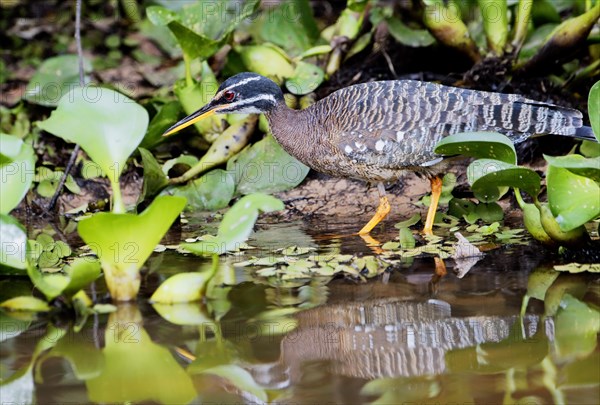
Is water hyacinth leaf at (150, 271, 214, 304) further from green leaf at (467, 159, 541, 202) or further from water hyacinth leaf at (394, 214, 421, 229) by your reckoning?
water hyacinth leaf at (394, 214, 421, 229)

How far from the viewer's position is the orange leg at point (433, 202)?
22.2ft

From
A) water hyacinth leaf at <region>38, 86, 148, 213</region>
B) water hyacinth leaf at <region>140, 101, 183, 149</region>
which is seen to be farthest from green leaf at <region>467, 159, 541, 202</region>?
water hyacinth leaf at <region>140, 101, 183, 149</region>

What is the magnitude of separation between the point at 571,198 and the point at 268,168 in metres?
3.30

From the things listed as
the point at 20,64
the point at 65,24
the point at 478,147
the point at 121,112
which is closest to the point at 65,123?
the point at 121,112

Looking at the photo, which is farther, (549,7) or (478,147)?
(549,7)

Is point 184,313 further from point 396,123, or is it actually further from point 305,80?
point 305,80

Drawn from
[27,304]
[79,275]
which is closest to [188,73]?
[27,304]

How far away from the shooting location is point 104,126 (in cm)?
533

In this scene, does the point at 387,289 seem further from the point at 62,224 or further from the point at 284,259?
the point at 62,224

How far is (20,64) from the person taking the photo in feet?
36.0

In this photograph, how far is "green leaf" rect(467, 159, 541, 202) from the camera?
5465 millimetres

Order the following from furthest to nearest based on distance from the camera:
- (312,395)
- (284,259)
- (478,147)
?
(284,259), (478,147), (312,395)

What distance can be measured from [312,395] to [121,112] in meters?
2.33

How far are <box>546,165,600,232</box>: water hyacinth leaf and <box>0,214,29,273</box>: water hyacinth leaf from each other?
10.4 ft
